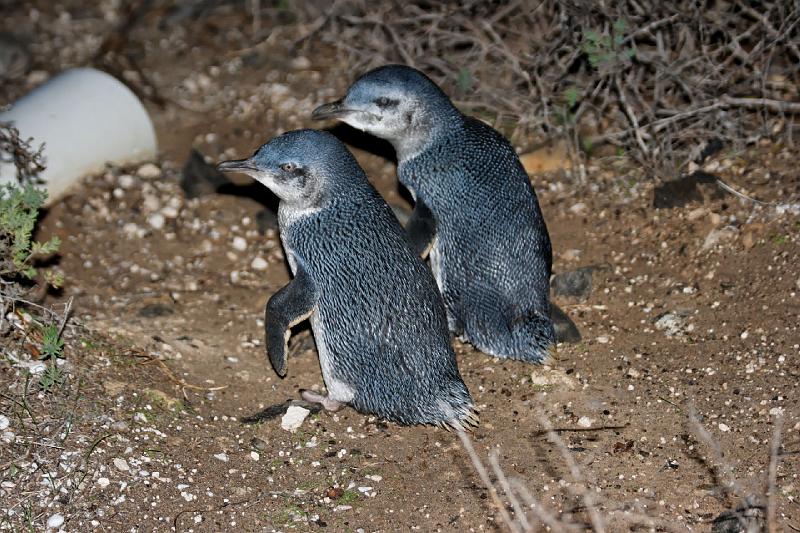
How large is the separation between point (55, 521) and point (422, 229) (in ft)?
6.22

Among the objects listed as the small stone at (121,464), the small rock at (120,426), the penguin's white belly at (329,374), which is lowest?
the small rock at (120,426)

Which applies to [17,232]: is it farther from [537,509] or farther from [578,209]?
[578,209]

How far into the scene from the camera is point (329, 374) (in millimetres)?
4012

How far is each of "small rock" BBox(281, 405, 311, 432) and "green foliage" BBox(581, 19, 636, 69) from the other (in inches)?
85.4

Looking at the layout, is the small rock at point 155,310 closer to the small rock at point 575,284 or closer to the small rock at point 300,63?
the small rock at point 575,284

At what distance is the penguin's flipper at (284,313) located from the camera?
396cm

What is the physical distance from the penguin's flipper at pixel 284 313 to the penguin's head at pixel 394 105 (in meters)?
0.96

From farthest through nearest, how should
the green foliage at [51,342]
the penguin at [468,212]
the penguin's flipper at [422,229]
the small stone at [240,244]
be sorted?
the small stone at [240,244]
the penguin's flipper at [422,229]
the penguin at [468,212]
the green foliage at [51,342]

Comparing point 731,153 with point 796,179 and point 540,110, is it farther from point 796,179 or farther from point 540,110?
point 540,110

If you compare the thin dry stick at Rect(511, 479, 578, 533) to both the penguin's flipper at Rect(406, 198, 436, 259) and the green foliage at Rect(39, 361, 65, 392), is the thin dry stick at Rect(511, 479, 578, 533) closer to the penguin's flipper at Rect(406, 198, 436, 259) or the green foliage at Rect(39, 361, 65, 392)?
the penguin's flipper at Rect(406, 198, 436, 259)

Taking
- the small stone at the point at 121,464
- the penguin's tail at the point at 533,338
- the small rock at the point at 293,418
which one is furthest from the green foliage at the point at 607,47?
the small stone at the point at 121,464

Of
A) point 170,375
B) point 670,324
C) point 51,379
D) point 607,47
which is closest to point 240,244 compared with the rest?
point 170,375

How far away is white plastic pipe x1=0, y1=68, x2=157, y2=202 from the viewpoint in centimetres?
537

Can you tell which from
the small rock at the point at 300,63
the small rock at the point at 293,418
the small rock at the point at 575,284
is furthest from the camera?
the small rock at the point at 300,63
